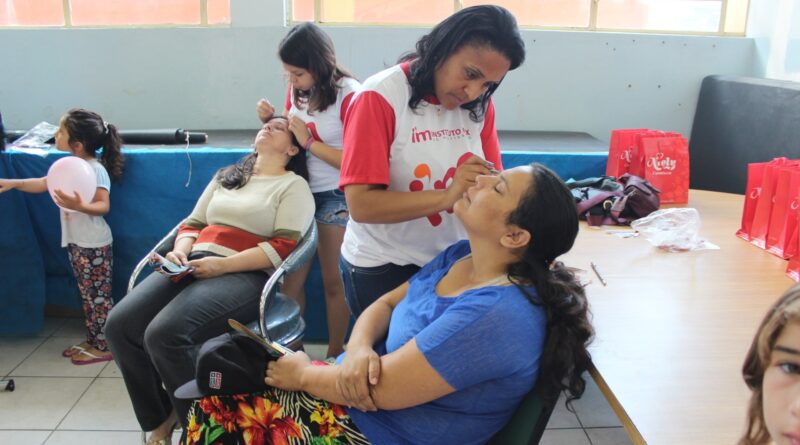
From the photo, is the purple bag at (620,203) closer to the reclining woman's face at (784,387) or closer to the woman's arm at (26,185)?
the reclining woman's face at (784,387)

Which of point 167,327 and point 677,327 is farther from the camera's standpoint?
point 167,327

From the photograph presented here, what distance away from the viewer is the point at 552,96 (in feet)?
11.7

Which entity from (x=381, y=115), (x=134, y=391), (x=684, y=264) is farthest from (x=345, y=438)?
(x=684, y=264)

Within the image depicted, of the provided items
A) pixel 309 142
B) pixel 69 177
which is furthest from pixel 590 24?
pixel 69 177

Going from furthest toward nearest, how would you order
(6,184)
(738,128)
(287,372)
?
(738,128), (6,184), (287,372)

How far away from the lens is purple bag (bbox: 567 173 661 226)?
2.22 meters

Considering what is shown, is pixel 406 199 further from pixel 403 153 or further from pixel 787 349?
pixel 787 349

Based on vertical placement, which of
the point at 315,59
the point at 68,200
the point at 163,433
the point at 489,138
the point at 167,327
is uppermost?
the point at 315,59

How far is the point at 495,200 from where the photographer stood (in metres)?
1.29

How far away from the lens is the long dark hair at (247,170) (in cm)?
227

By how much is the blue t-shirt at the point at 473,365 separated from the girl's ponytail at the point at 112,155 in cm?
193

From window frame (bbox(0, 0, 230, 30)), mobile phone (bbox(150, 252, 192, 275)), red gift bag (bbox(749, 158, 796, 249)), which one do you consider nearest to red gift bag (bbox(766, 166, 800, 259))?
red gift bag (bbox(749, 158, 796, 249))

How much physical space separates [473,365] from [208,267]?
1219 millimetres

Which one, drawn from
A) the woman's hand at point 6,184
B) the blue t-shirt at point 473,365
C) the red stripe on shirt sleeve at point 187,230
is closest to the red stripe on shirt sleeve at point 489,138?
the blue t-shirt at point 473,365
